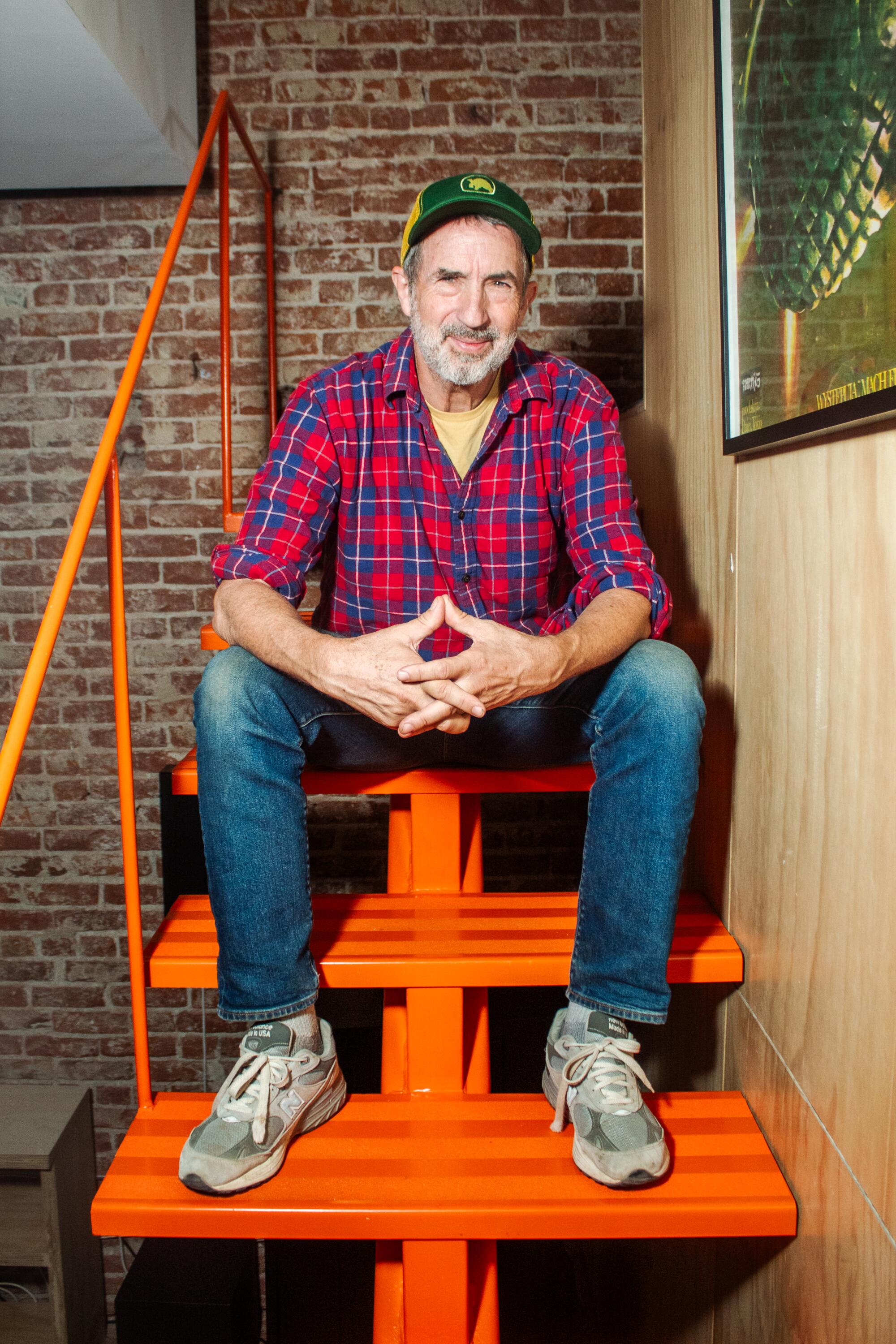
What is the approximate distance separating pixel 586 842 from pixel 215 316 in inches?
79.6

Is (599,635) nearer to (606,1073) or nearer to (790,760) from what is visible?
(790,760)

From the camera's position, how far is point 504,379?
62.5 inches

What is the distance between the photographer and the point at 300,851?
→ 121 cm

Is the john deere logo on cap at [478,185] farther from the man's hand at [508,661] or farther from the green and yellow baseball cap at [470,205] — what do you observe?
the man's hand at [508,661]

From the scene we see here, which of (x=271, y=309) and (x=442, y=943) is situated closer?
(x=442, y=943)

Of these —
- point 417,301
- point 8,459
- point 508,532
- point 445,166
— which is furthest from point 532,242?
point 8,459

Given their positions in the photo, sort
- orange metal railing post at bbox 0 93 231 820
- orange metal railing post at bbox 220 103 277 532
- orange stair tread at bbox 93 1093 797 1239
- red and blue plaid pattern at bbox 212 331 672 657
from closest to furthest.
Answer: orange metal railing post at bbox 0 93 231 820 → orange stair tread at bbox 93 1093 797 1239 → red and blue plaid pattern at bbox 212 331 672 657 → orange metal railing post at bbox 220 103 277 532

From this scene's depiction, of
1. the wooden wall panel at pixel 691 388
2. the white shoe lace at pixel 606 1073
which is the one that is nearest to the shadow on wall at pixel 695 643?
the wooden wall panel at pixel 691 388

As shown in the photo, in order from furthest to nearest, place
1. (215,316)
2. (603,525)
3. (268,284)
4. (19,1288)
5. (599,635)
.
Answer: (19,1288), (215,316), (268,284), (603,525), (599,635)

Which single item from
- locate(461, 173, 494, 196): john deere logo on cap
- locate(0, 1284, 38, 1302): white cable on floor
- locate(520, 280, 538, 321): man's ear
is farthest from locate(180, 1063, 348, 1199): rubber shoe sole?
locate(0, 1284, 38, 1302): white cable on floor

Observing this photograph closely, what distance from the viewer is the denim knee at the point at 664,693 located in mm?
1165

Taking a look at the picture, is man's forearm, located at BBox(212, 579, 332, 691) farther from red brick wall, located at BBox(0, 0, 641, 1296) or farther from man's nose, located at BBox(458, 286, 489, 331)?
red brick wall, located at BBox(0, 0, 641, 1296)

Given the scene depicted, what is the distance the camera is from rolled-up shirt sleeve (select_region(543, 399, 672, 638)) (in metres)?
1.34

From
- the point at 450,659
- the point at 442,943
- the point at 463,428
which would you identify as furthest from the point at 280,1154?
the point at 463,428
